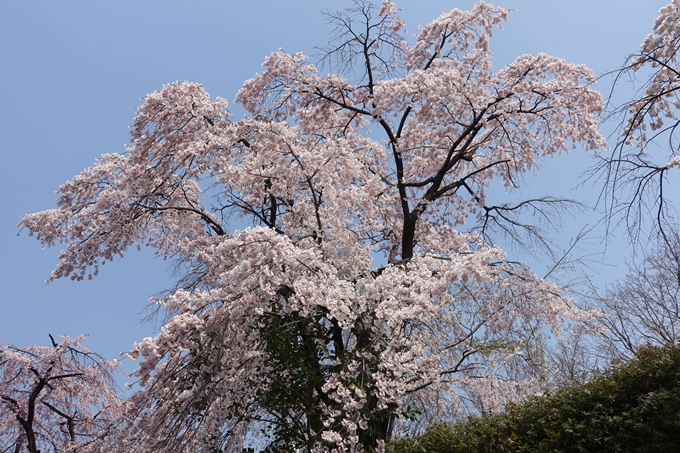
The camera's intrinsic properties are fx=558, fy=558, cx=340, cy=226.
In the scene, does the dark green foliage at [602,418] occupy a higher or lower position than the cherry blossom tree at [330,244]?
lower

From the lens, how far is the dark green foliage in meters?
4.07

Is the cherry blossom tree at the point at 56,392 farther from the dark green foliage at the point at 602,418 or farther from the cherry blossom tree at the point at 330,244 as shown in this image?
the dark green foliage at the point at 602,418

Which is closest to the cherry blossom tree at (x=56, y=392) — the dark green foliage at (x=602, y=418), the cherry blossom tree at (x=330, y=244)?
the cherry blossom tree at (x=330, y=244)

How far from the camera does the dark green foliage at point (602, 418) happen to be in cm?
407

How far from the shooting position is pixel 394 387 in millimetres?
5309

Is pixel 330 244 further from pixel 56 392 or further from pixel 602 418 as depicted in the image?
pixel 56 392

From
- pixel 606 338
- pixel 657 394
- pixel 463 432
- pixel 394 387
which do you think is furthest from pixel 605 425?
pixel 606 338

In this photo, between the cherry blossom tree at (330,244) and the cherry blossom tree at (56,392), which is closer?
the cherry blossom tree at (330,244)

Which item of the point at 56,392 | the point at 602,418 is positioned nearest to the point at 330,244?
the point at 602,418

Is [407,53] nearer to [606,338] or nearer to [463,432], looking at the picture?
[463,432]

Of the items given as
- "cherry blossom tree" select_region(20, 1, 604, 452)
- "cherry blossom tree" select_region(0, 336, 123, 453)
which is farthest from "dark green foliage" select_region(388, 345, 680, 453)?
"cherry blossom tree" select_region(0, 336, 123, 453)

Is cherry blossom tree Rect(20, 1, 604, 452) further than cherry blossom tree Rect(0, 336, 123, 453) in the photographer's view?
No

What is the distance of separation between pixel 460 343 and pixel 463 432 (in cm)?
177

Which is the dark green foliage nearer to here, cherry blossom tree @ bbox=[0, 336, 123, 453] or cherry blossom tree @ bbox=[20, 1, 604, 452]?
cherry blossom tree @ bbox=[20, 1, 604, 452]
